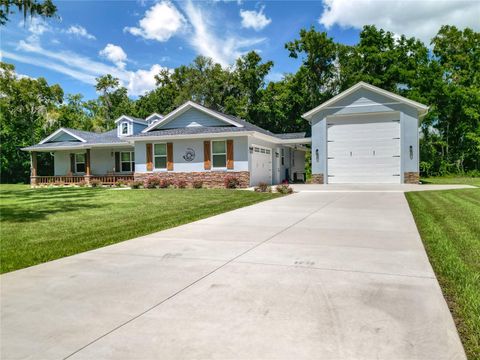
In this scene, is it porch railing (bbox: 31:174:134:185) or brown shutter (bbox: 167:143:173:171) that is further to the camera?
porch railing (bbox: 31:174:134:185)

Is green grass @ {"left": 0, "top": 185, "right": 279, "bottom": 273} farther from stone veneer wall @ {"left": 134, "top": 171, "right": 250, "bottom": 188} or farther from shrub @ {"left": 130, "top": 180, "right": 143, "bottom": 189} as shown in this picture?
shrub @ {"left": 130, "top": 180, "right": 143, "bottom": 189}

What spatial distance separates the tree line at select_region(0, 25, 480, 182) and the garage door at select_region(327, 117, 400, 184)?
34.2ft

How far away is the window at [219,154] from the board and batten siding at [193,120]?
1.53 m

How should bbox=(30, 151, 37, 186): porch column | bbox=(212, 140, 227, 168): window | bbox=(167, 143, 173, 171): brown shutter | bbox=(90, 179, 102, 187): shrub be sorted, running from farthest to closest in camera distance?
bbox=(30, 151, 37, 186): porch column
bbox=(90, 179, 102, 187): shrub
bbox=(167, 143, 173, 171): brown shutter
bbox=(212, 140, 227, 168): window

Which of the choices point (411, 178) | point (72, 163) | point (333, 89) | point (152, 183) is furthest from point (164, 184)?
point (333, 89)

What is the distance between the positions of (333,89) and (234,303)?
35.0 m

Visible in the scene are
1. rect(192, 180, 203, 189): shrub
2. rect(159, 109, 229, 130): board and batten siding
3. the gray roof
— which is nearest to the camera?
rect(192, 180, 203, 189): shrub

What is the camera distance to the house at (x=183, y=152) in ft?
65.0

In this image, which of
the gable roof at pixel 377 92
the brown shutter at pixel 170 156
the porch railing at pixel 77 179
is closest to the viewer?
the gable roof at pixel 377 92

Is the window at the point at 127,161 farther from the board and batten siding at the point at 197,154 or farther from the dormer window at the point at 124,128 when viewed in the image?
the board and batten siding at the point at 197,154

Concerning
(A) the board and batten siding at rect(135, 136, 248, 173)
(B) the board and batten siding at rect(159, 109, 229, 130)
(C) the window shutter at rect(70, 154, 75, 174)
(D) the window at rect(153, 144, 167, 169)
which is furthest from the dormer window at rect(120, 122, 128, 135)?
(D) the window at rect(153, 144, 167, 169)

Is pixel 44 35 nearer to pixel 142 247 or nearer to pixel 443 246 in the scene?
pixel 142 247

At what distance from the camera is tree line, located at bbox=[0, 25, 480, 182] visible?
29297 millimetres

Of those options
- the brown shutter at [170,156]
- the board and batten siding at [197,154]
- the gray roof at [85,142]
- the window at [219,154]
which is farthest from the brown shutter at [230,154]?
the gray roof at [85,142]
